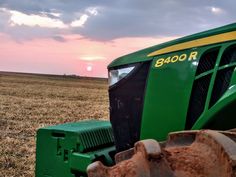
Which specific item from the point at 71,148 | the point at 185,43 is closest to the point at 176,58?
the point at 185,43

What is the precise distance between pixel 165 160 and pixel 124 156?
37 cm

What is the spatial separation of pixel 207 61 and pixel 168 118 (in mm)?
417

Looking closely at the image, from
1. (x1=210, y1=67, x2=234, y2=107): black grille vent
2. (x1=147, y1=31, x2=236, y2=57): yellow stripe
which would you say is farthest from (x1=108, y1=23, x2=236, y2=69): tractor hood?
(x1=210, y1=67, x2=234, y2=107): black grille vent

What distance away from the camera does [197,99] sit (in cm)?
278

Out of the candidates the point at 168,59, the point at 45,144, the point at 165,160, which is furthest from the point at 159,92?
the point at 45,144

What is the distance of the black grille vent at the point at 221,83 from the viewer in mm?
2656

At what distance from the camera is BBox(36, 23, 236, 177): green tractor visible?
2125mm

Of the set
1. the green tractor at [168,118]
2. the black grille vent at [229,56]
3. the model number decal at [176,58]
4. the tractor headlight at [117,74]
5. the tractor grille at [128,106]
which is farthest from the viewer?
the tractor headlight at [117,74]

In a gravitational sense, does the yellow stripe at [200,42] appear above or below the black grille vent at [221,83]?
above

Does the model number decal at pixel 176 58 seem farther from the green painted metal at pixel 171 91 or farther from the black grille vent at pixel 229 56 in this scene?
the black grille vent at pixel 229 56

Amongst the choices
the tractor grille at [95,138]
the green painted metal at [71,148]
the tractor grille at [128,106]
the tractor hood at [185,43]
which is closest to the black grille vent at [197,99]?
the tractor hood at [185,43]

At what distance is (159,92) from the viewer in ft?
9.69

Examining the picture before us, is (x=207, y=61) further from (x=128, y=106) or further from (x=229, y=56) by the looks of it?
(x=128, y=106)

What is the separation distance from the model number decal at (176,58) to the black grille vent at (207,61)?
2.0 inches
